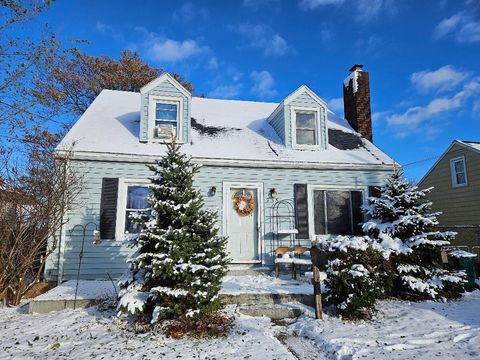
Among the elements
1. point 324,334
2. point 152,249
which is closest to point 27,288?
point 152,249

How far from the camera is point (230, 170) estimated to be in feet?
31.1

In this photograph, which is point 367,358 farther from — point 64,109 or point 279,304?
point 64,109

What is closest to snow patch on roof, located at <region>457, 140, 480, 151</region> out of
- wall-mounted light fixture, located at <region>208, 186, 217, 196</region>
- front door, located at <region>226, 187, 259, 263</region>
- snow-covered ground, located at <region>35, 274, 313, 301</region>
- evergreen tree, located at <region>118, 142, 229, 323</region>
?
front door, located at <region>226, 187, 259, 263</region>

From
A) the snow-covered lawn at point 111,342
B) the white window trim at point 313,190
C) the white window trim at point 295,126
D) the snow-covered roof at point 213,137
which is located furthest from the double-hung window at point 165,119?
the snow-covered lawn at point 111,342

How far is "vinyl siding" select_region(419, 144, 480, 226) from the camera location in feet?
45.0

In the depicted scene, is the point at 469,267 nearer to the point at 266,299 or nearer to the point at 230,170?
the point at 266,299

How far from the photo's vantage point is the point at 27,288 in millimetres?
7152

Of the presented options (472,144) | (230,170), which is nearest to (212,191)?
(230,170)

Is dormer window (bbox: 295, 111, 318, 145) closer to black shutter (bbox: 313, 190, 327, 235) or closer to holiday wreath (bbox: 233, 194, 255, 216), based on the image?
black shutter (bbox: 313, 190, 327, 235)

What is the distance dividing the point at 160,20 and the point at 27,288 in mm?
8902

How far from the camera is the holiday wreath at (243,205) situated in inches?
371

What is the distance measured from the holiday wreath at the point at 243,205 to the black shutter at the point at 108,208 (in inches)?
130

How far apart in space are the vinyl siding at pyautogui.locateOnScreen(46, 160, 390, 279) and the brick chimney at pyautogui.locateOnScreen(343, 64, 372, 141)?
8.33ft

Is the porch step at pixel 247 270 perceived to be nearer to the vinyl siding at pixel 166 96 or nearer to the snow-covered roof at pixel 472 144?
the vinyl siding at pixel 166 96
